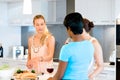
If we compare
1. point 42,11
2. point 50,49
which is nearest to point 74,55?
point 50,49

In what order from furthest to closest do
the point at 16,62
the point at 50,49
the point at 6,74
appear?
the point at 16,62, the point at 50,49, the point at 6,74

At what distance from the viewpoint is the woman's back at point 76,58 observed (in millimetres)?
2125

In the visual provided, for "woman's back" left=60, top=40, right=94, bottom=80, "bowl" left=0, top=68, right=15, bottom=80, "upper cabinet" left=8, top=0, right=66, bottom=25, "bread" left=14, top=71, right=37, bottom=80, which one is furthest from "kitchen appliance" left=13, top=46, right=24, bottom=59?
"woman's back" left=60, top=40, right=94, bottom=80

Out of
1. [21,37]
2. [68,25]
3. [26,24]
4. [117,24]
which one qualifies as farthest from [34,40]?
[21,37]

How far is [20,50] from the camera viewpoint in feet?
20.7

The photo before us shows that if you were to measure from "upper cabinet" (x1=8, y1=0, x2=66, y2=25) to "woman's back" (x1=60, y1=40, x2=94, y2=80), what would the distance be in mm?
3477

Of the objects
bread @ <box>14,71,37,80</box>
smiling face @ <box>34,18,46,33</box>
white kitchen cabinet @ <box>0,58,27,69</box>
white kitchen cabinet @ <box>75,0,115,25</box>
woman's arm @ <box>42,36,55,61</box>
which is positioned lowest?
white kitchen cabinet @ <box>0,58,27,69</box>

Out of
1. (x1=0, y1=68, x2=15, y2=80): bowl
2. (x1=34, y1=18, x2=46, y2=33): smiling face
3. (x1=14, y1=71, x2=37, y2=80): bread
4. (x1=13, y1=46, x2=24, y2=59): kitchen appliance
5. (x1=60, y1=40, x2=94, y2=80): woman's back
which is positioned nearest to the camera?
(x1=60, y1=40, x2=94, y2=80): woman's back

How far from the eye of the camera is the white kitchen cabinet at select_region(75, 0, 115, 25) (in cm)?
493

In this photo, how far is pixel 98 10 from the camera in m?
5.03

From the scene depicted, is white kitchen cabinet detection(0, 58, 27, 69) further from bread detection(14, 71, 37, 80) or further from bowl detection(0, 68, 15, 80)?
bread detection(14, 71, 37, 80)

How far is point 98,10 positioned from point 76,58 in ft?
9.89

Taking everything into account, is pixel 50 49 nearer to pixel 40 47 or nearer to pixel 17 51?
pixel 40 47

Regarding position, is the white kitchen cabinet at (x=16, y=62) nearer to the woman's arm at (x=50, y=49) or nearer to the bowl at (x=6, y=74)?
the woman's arm at (x=50, y=49)
